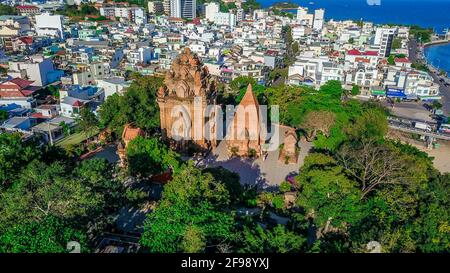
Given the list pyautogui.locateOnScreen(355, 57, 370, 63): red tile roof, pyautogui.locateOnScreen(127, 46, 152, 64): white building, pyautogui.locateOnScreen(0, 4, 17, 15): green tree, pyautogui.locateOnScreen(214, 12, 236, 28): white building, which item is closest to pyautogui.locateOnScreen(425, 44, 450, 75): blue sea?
pyautogui.locateOnScreen(355, 57, 370, 63): red tile roof

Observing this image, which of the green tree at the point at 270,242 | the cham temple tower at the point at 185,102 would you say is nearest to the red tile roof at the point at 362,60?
the cham temple tower at the point at 185,102

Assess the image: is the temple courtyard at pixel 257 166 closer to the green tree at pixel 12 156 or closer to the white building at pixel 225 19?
the green tree at pixel 12 156

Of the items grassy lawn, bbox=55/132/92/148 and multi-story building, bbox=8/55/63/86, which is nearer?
grassy lawn, bbox=55/132/92/148

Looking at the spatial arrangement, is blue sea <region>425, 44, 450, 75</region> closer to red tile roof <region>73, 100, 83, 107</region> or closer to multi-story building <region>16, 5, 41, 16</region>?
red tile roof <region>73, 100, 83, 107</region>

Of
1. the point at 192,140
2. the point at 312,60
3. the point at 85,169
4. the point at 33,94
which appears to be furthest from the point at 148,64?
the point at 85,169

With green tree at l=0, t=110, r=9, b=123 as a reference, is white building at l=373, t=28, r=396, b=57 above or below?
above
